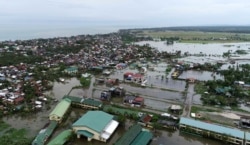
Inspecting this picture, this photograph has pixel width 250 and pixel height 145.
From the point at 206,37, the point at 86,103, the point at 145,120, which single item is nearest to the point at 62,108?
the point at 86,103

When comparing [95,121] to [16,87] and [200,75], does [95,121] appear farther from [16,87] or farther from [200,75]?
[200,75]

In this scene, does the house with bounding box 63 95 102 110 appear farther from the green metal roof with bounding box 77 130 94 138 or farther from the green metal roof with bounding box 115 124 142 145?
the green metal roof with bounding box 115 124 142 145

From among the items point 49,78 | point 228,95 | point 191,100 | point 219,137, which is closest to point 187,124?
point 219,137

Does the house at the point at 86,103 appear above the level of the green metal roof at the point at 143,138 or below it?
above

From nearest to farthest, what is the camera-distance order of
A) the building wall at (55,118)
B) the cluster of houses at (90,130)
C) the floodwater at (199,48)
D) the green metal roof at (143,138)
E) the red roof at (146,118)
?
the green metal roof at (143,138)
the cluster of houses at (90,130)
the red roof at (146,118)
the building wall at (55,118)
the floodwater at (199,48)

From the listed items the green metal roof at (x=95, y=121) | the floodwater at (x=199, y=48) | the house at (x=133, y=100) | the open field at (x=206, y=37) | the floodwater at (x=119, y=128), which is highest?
the open field at (x=206, y=37)

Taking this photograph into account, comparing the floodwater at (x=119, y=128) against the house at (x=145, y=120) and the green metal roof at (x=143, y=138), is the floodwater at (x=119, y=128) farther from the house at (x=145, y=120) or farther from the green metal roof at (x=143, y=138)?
the house at (x=145, y=120)

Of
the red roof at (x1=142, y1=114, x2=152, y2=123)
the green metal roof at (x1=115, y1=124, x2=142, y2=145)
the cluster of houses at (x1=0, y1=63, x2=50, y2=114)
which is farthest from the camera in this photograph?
the cluster of houses at (x1=0, y1=63, x2=50, y2=114)

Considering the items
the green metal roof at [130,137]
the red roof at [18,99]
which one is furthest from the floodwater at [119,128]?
the red roof at [18,99]

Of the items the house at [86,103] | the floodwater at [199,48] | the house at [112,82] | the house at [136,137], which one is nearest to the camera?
the house at [136,137]

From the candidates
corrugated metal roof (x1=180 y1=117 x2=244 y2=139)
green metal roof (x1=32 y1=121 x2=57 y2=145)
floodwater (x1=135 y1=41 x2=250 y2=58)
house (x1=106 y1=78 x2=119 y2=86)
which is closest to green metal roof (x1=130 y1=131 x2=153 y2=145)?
corrugated metal roof (x1=180 y1=117 x2=244 y2=139)
